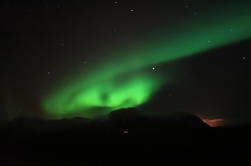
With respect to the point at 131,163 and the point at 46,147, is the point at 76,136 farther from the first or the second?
Answer: the point at 131,163

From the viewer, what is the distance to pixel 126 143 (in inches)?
355

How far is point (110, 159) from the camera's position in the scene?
784 cm

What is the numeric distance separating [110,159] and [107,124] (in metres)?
3.57

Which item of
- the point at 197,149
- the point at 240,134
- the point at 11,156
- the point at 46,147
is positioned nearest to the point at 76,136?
the point at 46,147

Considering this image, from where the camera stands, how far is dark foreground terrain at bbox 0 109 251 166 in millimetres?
7613

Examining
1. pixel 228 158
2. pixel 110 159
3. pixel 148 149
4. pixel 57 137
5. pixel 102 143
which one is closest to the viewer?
pixel 228 158

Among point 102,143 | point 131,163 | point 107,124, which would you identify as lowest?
point 131,163

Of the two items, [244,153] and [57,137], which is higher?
[57,137]

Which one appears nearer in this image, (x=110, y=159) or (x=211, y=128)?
(x=110, y=159)

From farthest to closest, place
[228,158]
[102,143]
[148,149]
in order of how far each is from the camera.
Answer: [102,143] < [148,149] < [228,158]

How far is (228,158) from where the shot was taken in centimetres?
723

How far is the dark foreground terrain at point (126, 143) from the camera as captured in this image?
7613 millimetres

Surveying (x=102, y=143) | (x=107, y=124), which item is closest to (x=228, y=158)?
(x=102, y=143)

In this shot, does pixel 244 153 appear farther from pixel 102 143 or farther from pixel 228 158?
pixel 102 143
